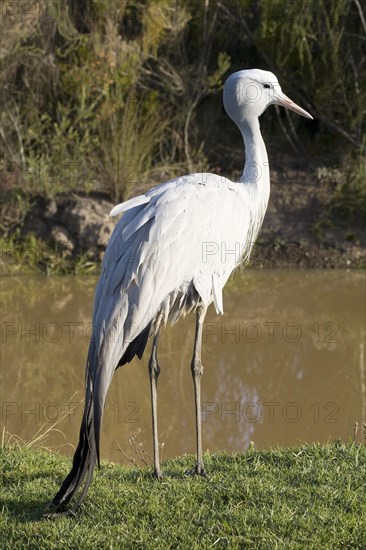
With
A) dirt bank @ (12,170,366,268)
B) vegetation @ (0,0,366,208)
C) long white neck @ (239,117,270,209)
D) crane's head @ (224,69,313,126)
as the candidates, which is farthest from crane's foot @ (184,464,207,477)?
vegetation @ (0,0,366,208)

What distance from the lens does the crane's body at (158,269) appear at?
4.18 meters

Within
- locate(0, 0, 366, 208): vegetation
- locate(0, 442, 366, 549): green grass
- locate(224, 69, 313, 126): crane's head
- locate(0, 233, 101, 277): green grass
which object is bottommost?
locate(0, 442, 366, 549): green grass

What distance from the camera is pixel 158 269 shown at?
4.45m

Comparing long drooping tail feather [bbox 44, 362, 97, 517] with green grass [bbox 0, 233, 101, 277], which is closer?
long drooping tail feather [bbox 44, 362, 97, 517]

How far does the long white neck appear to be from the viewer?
5.15 meters

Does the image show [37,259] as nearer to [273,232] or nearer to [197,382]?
[273,232]

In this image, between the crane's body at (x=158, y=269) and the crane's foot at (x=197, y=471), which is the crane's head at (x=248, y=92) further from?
the crane's foot at (x=197, y=471)

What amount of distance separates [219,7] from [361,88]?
6.71ft

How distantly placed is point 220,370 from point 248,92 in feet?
8.97

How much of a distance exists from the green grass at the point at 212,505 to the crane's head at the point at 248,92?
1.88 meters

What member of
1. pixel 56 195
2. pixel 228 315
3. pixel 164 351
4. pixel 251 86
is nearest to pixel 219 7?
pixel 56 195

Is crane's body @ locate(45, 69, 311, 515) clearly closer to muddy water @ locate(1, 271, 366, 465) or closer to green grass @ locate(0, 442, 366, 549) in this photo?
green grass @ locate(0, 442, 366, 549)

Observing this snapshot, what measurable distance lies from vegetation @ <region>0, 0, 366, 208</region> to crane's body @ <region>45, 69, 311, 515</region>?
5.78 m

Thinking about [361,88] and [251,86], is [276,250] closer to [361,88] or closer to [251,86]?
[361,88]
